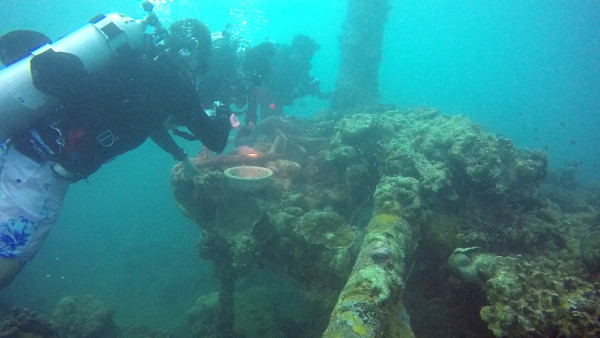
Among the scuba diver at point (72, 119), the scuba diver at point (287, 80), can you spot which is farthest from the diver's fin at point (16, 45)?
the scuba diver at point (287, 80)

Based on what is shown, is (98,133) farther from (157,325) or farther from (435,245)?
(157,325)

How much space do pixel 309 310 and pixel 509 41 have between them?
7717 inches

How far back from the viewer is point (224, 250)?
19.2 ft

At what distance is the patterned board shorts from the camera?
357 cm

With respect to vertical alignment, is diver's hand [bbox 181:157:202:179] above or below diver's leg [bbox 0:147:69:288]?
above

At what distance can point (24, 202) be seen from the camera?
374 cm

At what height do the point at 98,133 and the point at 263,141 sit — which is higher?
the point at 263,141

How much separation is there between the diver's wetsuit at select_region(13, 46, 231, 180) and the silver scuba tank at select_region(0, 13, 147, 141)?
14 cm

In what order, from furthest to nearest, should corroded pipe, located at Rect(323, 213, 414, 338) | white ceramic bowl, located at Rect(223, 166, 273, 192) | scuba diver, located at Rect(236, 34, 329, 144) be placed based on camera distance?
1. scuba diver, located at Rect(236, 34, 329, 144)
2. white ceramic bowl, located at Rect(223, 166, 273, 192)
3. corroded pipe, located at Rect(323, 213, 414, 338)

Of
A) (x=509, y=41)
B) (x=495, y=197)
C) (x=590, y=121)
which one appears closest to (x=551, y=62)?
(x=509, y=41)

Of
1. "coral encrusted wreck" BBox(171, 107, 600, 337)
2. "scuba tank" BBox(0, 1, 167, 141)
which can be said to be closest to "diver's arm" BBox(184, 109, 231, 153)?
"coral encrusted wreck" BBox(171, 107, 600, 337)

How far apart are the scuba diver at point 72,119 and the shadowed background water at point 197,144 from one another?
8905 millimetres

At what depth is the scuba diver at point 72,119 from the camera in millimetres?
3717

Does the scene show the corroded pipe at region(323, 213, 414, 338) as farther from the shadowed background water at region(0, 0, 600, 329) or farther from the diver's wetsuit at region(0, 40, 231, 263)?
the shadowed background water at region(0, 0, 600, 329)
